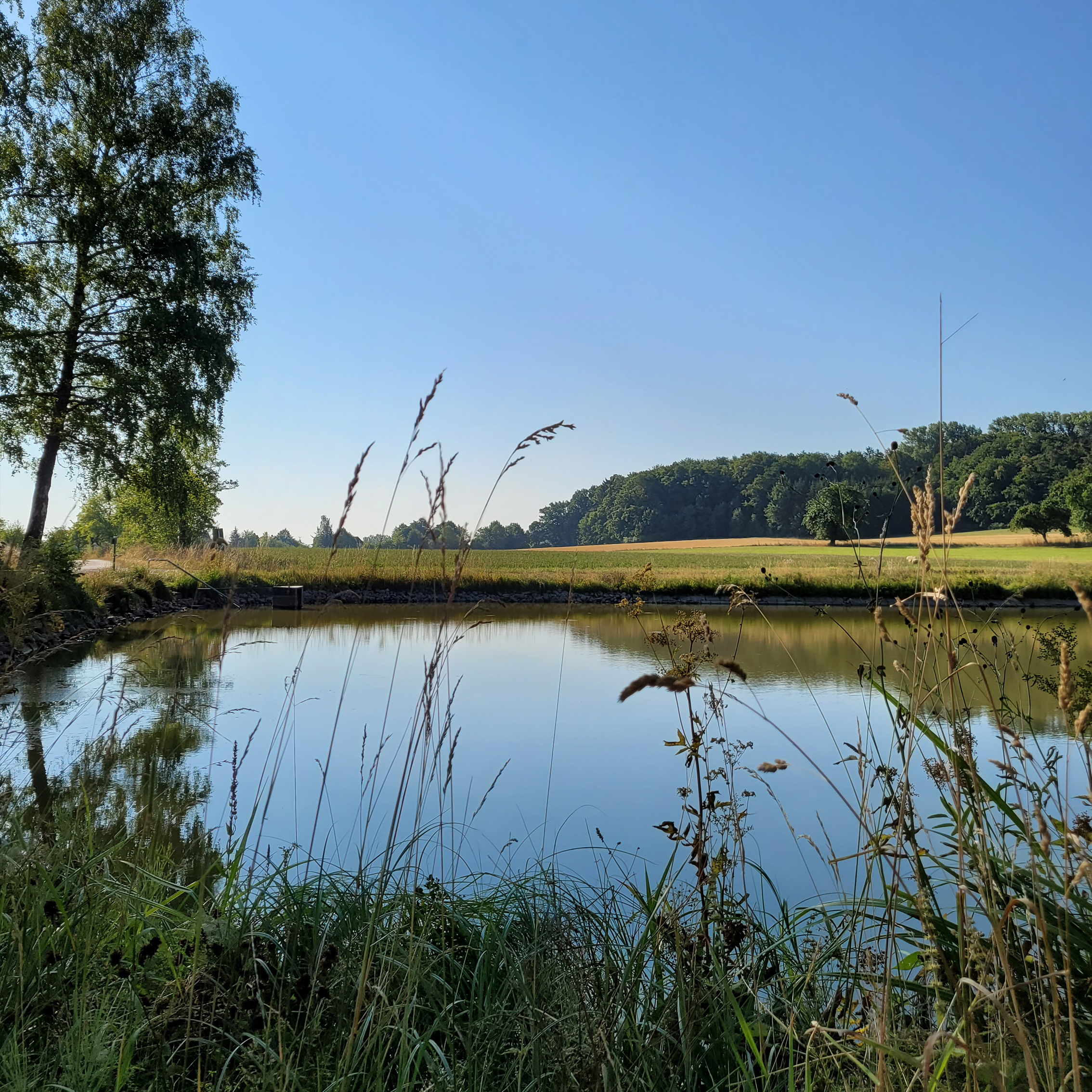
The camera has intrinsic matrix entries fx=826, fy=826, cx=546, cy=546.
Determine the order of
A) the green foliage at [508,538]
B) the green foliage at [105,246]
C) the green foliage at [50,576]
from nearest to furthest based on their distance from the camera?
the green foliage at [50,576] < the green foliage at [105,246] < the green foliage at [508,538]

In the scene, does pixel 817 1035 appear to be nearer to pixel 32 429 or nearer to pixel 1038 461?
pixel 32 429

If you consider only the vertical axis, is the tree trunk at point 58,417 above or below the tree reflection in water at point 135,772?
above

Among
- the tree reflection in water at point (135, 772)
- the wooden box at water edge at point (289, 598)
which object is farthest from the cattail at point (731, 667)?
the wooden box at water edge at point (289, 598)

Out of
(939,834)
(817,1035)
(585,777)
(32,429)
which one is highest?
(32,429)

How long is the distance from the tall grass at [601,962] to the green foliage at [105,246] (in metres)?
12.1

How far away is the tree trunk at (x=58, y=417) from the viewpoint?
1286 cm

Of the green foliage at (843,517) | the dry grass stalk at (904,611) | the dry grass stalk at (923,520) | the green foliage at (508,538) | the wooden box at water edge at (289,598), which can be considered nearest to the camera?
the dry grass stalk at (923,520)

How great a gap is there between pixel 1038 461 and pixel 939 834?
4098 centimetres

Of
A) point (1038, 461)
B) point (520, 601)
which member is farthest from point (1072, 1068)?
point (1038, 461)

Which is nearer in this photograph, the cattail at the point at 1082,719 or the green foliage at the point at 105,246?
the cattail at the point at 1082,719

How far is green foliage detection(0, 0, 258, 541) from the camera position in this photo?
41.6 feet

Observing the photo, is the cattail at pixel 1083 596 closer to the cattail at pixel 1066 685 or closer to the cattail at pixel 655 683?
the cattail at pixel 1066 685

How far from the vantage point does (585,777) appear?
513 cm

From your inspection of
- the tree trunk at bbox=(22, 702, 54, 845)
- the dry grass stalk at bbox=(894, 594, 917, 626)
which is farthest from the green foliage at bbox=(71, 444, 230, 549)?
the dry grass stalk at bbox=(894, 594, 917, 626)
